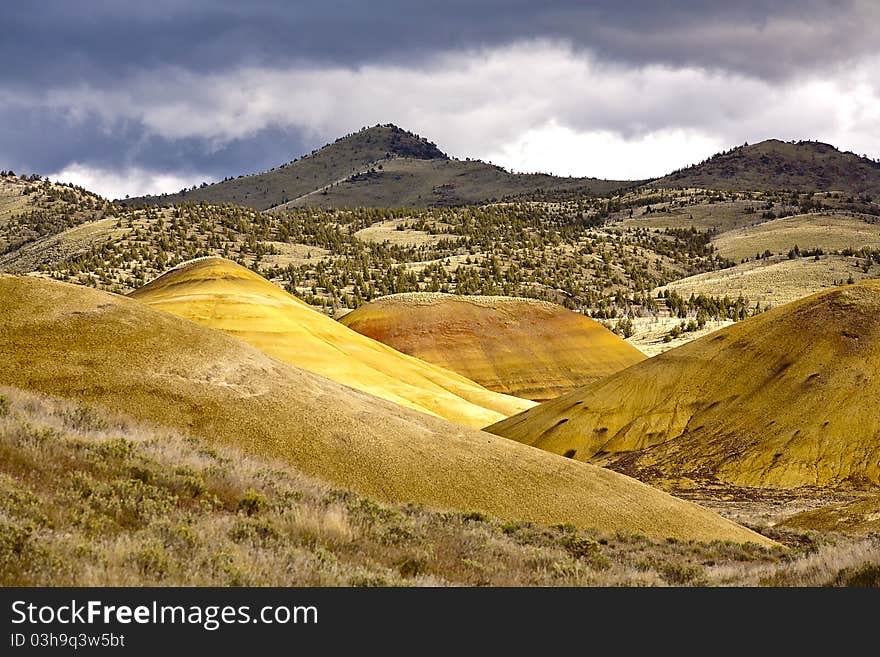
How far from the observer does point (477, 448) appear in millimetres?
21453

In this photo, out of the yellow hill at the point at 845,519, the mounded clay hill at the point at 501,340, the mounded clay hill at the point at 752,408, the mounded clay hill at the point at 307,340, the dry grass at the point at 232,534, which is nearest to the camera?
the dry grass at the point at 232,534

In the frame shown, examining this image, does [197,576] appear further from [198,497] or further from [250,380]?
[250,380]

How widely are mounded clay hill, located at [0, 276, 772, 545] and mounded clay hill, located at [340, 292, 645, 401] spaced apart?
1948 inches

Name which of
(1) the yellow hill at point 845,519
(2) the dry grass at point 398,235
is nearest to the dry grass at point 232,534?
(1) the yellow hill at point 845,519

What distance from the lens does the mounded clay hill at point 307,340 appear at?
44.3 m

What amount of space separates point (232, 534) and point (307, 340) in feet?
118

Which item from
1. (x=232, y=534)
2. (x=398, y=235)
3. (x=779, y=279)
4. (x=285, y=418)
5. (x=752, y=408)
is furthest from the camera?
(x=398, y=235)

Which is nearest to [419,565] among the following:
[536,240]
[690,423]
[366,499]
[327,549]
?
[327,549]

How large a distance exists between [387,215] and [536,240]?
29.7 m

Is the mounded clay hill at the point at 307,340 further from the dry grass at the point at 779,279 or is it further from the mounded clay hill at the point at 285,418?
the dry grass at the point at 779,279

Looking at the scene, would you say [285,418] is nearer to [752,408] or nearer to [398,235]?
[752,408]

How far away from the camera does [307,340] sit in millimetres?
45844

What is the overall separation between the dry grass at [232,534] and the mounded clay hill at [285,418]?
1758 millimetres

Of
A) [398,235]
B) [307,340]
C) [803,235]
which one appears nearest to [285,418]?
[307,340]
